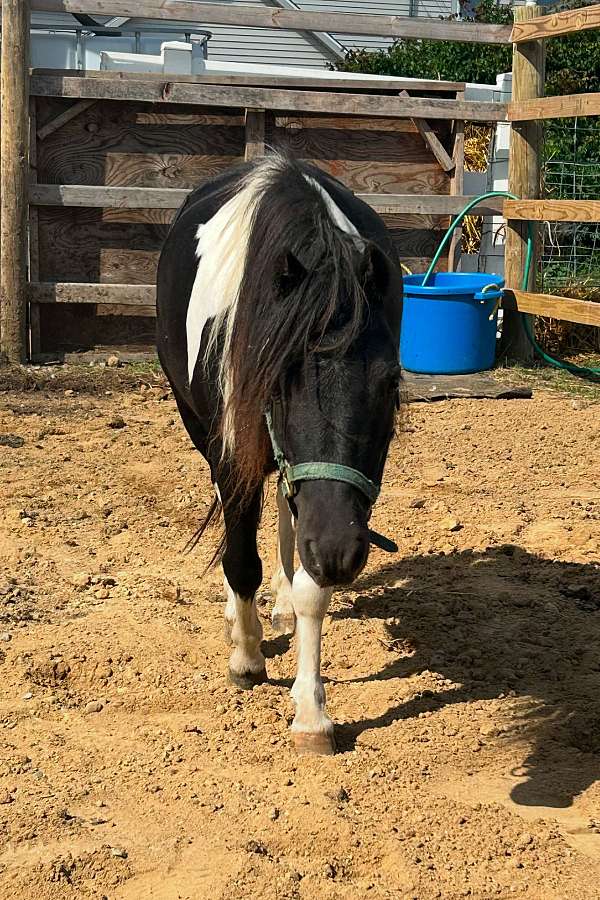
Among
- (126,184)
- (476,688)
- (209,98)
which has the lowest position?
(476,688)

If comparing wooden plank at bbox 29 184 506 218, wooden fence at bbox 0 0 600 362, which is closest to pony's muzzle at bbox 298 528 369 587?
wooden fence at bbox 0 0 600 362

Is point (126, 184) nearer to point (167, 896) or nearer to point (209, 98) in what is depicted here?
point (209, 98)

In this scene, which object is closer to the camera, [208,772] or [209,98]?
[208,772]

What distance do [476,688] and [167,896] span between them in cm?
140

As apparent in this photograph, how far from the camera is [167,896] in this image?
87.7 inches

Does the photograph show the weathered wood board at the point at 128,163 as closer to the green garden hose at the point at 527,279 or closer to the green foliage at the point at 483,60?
the green garden hose at the point at 527,279

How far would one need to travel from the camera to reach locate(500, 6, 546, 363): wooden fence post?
7676 millimetres

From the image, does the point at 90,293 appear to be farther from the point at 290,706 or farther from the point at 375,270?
the point at 375,270

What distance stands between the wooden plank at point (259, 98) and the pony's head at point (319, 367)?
17.0 feet

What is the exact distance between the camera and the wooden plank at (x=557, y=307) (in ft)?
22.2

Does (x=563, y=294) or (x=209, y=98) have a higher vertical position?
(x=209, y=98)

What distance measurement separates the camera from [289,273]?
8.23 ft

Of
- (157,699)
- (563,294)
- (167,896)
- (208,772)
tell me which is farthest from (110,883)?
(563,294)

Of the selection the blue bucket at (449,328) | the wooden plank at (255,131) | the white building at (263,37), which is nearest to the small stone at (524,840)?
the blue bucket at (449,328)
